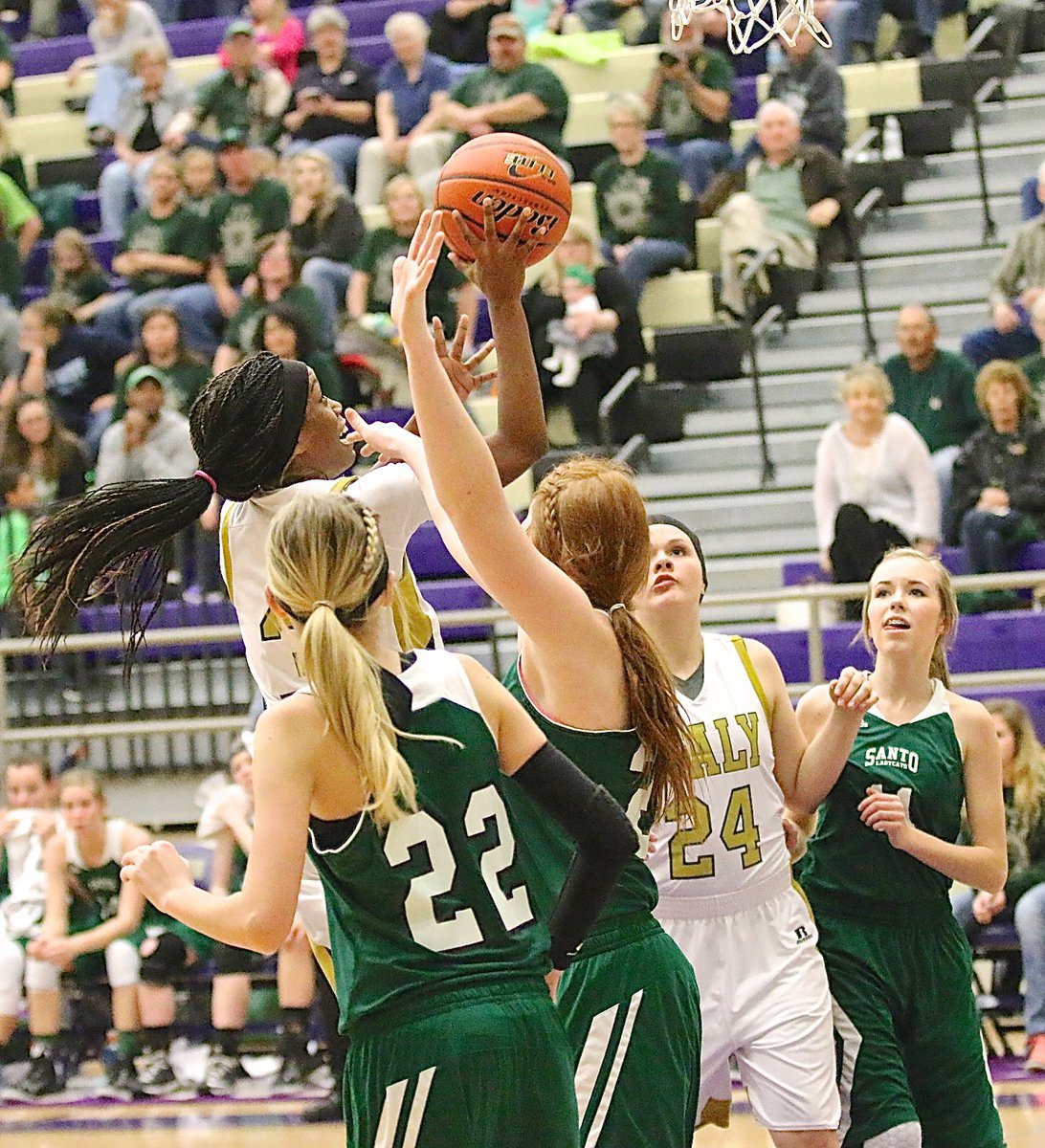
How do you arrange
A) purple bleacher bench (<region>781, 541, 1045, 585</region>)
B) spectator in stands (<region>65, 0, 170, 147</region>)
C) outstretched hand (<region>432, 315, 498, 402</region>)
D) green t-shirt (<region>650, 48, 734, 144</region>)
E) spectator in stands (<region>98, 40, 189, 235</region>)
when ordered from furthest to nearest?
spectator in stands (<region>65, 0, 170, 147</region>)
spectator in stands (<region>98, 40, 189, 235</region>)
green t-shirt (<region>650, 48, 734, 144</region>)
purple bleacher bench (<region>781, 541, 1045, 585</region>)
outstretched hand (<region>432, 315, 498, 402</region>)

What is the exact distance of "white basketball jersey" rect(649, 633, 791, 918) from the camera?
4168mm

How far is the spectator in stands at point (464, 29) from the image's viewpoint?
38.9ft

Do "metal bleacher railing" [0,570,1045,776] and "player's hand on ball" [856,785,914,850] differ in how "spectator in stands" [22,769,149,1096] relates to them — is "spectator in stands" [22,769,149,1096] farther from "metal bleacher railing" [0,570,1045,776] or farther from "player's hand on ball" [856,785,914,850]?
"player's hand on ball" [856,785,914,850]

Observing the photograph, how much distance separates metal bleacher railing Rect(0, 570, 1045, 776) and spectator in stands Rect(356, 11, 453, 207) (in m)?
3.07

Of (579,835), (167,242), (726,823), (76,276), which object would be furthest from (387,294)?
(579,835)

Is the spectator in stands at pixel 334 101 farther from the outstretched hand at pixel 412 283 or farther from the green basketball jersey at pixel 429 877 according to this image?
the green basketball jersey at pixel 429 877

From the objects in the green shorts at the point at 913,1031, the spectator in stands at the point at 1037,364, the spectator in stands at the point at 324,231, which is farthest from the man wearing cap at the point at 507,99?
the green shorts at the point at 913,1031

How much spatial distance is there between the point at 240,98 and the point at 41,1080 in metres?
6.41

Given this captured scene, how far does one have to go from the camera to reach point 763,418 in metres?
10.3

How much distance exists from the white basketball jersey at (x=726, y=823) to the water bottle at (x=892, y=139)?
25.4 ft

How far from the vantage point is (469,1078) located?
2.84m

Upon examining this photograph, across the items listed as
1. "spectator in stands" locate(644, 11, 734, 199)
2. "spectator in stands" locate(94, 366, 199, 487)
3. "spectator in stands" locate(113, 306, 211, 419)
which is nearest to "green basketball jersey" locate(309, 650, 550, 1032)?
"spectator in stands" locate(94, 366, 199, 487)

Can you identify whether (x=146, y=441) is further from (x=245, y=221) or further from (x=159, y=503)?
(x=159, y=503)

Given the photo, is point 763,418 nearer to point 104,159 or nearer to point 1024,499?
point 1024,499
